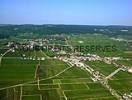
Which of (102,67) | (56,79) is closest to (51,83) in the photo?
(56,79)

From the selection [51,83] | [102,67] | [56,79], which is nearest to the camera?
[51,83]

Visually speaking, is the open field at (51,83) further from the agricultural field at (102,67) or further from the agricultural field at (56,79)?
the agricultural field at (102,67)

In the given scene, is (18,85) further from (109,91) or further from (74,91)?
(109,91)

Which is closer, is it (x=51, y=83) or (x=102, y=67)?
(x=51, y=83)

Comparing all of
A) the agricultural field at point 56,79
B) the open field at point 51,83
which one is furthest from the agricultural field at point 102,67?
the open field at point 51,83

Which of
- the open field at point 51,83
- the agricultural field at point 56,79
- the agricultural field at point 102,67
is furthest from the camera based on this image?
the agricultural field at point 102,67

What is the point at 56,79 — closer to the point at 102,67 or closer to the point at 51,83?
the point at 51,83

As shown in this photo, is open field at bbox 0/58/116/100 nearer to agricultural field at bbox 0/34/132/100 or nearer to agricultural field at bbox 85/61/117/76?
agricultural field at bbox 0/34/132/100

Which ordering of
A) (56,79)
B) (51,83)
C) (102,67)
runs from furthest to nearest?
1. (102,67)
2. (56,79)
3. (51,83)

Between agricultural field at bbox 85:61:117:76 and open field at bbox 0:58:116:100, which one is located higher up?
open field at bbox 0:58:116:100

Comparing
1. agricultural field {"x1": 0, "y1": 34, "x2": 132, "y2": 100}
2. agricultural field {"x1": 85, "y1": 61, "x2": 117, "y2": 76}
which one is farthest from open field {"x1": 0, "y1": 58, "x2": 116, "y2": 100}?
agricultural field {"x1": 85, "y1": 61, "x2": 117, "y2": 76}

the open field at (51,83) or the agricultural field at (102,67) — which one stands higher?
the open field at (51,83)

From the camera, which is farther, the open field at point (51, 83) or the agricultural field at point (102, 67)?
the agricultural field at point (102, 67)
